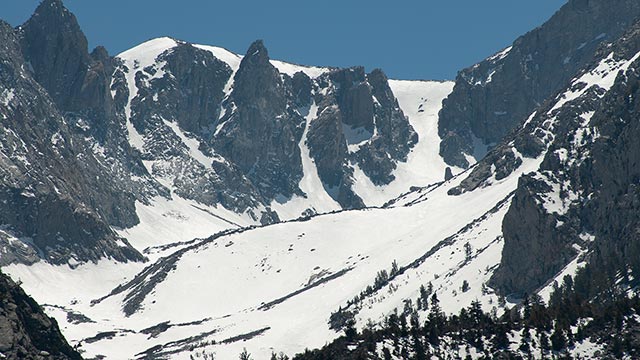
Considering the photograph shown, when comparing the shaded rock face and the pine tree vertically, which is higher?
the shaded rock face

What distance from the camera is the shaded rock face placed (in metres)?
141

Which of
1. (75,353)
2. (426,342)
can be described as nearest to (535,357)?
(426,342)

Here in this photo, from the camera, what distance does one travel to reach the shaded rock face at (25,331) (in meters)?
141

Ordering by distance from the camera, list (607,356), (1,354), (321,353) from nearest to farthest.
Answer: (1,354) < (607,356) < (321,353)

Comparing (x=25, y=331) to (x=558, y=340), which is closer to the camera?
(x=25, y=331)

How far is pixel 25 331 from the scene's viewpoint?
148 metres

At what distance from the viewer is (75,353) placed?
157 metres

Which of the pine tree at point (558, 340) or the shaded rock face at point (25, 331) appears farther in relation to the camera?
the pine tree at point (558, 340)

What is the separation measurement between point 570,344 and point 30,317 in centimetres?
7869

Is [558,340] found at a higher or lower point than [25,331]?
lower

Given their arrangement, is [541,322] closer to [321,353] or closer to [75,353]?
[321,353]

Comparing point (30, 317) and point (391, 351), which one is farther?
point (391, 351)

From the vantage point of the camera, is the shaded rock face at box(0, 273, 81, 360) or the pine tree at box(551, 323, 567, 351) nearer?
the shaded rock face at box(0, 273, 81, 360)

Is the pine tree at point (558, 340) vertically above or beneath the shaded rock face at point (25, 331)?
beneath
